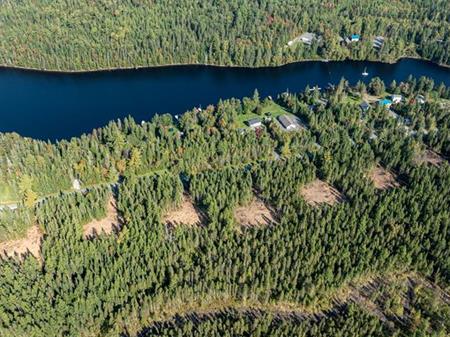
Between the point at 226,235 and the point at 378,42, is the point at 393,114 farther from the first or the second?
the point at 226,235

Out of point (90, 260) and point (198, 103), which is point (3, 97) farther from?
point (90, 260)

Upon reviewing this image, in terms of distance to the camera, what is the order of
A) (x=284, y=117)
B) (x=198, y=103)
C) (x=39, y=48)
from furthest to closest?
(x=39, y=48) < (x=198, y=103) < (x=284, y=117)

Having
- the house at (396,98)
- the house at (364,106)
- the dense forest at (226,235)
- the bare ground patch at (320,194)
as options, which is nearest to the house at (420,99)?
the house at (396,98)

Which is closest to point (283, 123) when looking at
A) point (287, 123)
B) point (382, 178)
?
point (287, 123)

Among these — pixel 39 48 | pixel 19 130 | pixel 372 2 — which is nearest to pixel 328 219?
pixel 19 130

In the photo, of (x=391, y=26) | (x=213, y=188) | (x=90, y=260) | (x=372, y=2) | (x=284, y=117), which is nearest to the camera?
(x=90, y=260)

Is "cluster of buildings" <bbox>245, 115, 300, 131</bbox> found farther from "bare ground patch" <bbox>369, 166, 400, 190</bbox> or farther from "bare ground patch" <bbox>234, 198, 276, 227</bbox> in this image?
"bare ground patch" <bbox>234, 198, 276, 227</bbox>

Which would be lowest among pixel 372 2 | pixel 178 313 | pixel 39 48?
pixel 178 313
